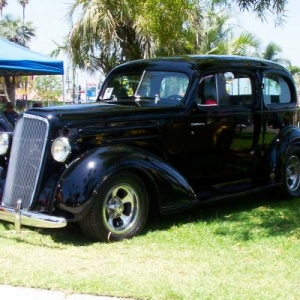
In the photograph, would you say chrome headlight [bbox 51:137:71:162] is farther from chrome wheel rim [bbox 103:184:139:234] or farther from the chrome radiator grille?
chrome wheel rim [bbox 103:184:139:234]

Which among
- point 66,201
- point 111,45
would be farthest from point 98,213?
point 111,45

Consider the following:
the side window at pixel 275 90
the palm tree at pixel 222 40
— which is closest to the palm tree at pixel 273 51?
the palm tree at pixel 222 40

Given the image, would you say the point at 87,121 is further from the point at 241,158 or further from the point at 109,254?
the point at 241,158

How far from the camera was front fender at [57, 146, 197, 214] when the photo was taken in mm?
4824

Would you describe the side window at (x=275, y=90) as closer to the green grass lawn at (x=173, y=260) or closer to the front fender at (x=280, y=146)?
the front fender at (x=280, y=146)

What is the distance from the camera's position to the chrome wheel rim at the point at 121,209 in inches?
201

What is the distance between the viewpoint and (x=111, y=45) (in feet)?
43.7

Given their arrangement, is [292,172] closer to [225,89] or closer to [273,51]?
[225,89]

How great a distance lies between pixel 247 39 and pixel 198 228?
1038cm

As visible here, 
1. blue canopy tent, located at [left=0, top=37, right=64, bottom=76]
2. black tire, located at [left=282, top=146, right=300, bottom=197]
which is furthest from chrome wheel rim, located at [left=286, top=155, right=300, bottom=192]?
blue canopy tent, located at [left=0, top=37, right=64, bottom=76]

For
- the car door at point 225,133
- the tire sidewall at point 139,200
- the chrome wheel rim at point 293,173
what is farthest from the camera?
the chrome wheel rim at point 293,173

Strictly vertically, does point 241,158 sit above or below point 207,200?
above

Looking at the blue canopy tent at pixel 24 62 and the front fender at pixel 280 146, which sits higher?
the blue canopy tent at pixel 24 62

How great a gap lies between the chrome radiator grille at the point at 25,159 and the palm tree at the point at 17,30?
107ft
